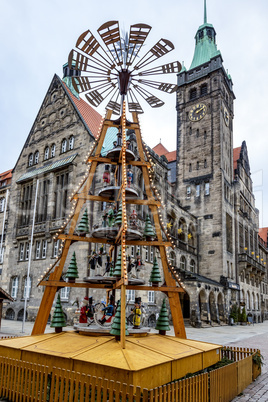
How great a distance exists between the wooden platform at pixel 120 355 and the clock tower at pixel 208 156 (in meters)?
32.7

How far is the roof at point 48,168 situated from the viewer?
94.1 feet

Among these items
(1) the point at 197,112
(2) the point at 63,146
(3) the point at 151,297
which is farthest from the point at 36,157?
(1) the point at 197,112

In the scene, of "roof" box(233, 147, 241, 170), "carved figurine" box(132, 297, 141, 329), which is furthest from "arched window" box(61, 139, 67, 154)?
"roof" box(233, 147, 241, 170)

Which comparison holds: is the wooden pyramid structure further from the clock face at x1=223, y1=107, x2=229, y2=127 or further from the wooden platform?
the clock face at x1=223, y1=107, x2=229, y2=127

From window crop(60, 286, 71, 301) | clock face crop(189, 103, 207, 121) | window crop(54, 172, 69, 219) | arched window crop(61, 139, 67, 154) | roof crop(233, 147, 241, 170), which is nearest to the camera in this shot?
window crop(60, 286, 71, 301)

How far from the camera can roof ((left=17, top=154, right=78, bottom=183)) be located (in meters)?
28.7

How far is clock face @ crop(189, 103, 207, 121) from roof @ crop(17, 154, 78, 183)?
22901 millimetres

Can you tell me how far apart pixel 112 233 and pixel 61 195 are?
2008cm

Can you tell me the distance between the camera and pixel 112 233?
962 centimetres

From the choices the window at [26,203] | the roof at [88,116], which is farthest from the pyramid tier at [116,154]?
the window at [26,203]

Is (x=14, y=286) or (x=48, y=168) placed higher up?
(x=48, y=168)

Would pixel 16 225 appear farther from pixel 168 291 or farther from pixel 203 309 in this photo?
pixel 168 291

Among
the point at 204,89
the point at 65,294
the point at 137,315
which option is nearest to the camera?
the point at 137,315

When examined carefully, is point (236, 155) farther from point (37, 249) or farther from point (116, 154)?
point (116, 154)
